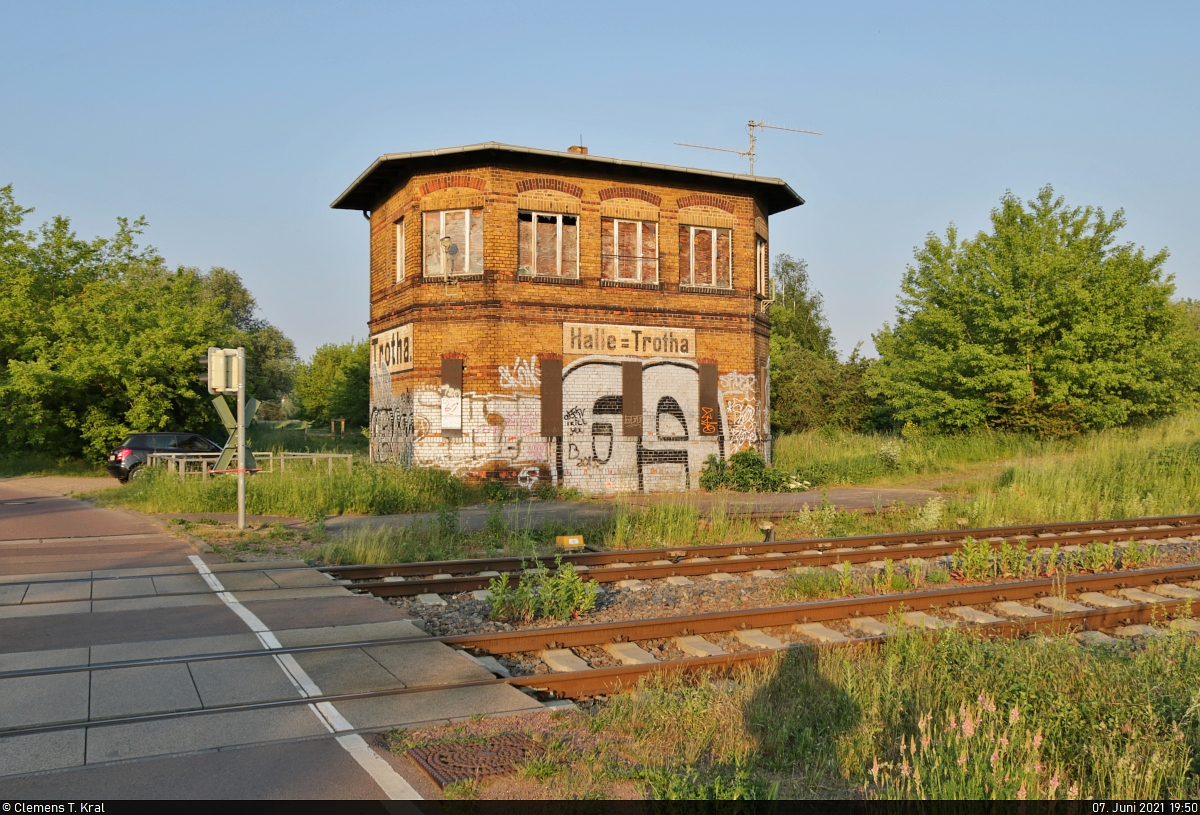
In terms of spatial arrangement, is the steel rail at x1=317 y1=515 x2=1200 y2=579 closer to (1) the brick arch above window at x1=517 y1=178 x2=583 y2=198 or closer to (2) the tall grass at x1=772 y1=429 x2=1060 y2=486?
(2) the tall grass at x1=772 y1=429 x2=1060 y2=486

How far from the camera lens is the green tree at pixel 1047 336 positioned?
30078 millimetres

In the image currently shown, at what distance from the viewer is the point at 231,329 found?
117ft

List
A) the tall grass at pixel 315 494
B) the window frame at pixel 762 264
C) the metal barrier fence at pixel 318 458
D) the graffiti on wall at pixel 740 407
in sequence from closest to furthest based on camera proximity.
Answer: the tall grass at pixel 315 494
the metal barrier fence at pixel 318 458
the graffiti on wall at pixel 740 407
the window frame at pixel 762 264

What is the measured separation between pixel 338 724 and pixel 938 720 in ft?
12.4

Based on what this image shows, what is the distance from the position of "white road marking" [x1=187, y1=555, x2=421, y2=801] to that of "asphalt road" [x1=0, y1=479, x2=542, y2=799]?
0.05ft

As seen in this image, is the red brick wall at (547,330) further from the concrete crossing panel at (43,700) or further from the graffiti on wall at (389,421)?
the concrete crossing panel at (43,700)

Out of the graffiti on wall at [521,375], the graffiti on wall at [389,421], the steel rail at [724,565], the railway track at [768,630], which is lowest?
the railway track at [768,630]

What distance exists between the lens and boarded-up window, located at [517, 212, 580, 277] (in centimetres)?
2175

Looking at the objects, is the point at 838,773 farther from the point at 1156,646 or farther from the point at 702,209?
the point at 702,209

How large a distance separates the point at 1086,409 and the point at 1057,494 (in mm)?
13915

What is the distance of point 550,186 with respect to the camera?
71.8 ft

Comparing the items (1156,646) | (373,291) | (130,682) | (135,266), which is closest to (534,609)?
(130,682)

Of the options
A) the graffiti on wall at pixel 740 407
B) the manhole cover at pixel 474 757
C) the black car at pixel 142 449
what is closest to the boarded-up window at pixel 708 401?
the graffiti on wall at pixel 740 407

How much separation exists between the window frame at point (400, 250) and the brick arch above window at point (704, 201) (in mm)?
7174
